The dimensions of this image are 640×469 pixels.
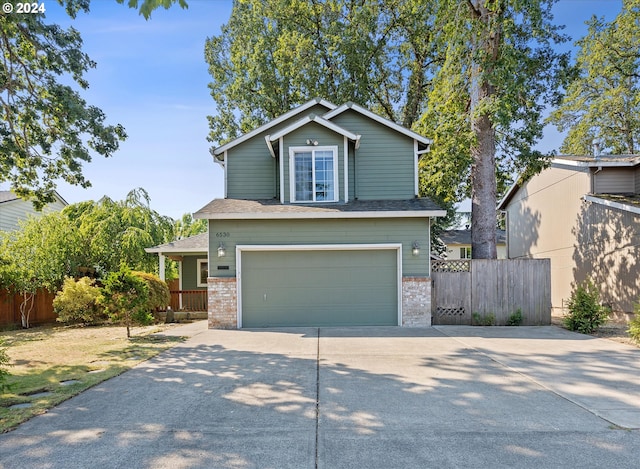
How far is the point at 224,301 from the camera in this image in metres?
10.8

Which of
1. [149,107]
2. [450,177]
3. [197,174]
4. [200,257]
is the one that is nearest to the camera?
[149,107]

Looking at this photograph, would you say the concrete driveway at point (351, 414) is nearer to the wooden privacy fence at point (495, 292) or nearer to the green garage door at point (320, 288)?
the green garage door at point (320, 288)

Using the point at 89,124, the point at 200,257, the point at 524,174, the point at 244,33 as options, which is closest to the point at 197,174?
the point at 200,257

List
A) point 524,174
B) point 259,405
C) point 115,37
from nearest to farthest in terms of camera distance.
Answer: point 259,405
point 115,37
point 524,174

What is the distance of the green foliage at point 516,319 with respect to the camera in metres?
11.0

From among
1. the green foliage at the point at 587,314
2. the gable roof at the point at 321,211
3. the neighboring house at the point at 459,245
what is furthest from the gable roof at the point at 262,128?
the neighboring house at the point at 459,245

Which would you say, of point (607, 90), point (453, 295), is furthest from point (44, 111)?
point (607, 90)

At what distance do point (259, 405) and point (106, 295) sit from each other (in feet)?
21.7

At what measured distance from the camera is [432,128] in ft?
45.9

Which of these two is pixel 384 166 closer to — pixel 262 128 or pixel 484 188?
pixel 484 188

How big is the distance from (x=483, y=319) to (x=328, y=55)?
1490 cm

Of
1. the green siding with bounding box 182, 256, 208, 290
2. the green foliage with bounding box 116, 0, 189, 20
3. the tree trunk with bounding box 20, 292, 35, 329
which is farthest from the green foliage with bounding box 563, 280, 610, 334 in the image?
the tree trunk with bounding box 20, 292, 35, 329

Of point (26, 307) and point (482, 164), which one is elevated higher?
point (482, 164)

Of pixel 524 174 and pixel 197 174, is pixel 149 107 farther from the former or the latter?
pixel 524 174
